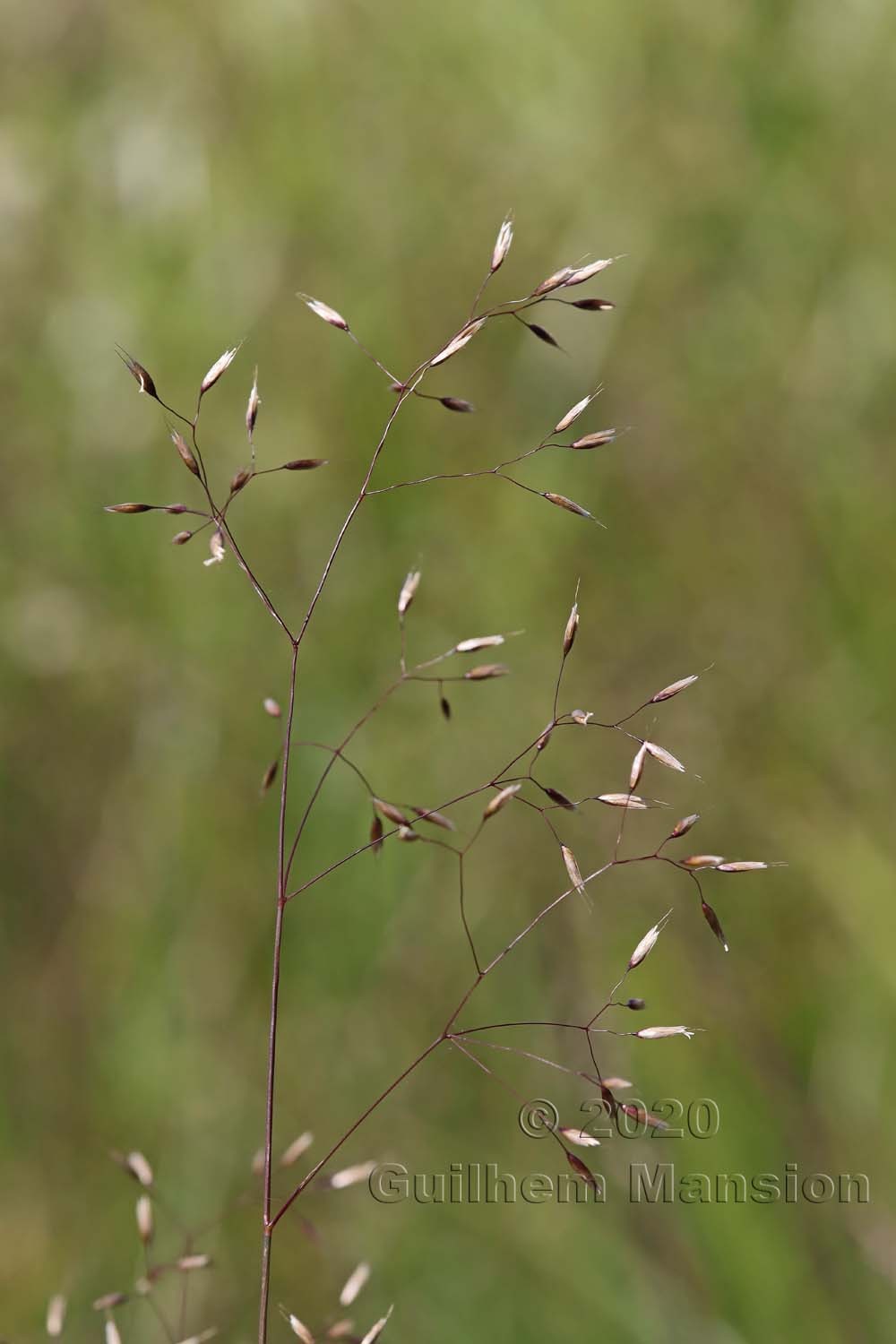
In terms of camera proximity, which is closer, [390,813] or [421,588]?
[390,813]

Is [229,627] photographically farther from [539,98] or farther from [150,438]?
[539,98]

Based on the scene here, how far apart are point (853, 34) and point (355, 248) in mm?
900

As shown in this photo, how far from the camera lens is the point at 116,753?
1917 mm

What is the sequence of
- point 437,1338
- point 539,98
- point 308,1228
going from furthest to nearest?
1. point 539,98
2. point 437,1338
3. point 308,1228

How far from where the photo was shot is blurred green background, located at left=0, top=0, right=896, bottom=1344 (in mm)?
1694

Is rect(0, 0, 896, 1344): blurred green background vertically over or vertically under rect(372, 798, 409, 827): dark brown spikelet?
under

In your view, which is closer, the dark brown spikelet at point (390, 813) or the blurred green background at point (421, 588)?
the dark brown spikelet at point (390, 813)

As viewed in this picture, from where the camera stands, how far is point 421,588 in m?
1.96

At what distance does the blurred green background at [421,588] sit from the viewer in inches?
66.7

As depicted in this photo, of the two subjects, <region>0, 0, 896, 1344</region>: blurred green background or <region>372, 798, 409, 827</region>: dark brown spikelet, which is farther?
<region>0, 0, 896, 1344</region>: blurred green background

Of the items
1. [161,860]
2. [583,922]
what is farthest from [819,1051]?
[161,860]

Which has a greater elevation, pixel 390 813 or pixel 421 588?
pixel 390 813

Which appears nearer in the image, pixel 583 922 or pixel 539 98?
pixel 583 922

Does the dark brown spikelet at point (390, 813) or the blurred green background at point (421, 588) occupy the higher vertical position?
the dark brown spikelet at point (390, 813)
